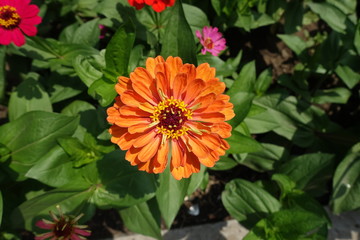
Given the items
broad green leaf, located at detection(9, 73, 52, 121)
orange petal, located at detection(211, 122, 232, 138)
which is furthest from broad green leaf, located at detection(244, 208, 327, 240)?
broad green leaf, located at detection(9, 73, 52, 121)

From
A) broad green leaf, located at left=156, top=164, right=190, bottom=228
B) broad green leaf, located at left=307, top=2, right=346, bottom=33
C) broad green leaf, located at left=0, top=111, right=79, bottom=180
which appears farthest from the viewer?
broad green leaf, located at left=307, top=2, right=346, bottom=33

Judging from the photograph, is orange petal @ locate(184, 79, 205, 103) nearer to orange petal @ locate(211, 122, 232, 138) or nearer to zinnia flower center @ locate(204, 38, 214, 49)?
orange petal @ locate(211, 122, 232, 138)

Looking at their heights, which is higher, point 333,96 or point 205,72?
point 205,72

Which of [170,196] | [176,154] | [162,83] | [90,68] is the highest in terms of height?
[162,83]

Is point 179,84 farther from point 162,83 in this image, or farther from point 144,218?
point 144,218

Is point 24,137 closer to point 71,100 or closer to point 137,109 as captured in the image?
point 71,100

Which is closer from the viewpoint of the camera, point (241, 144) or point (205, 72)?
point (205, 72)

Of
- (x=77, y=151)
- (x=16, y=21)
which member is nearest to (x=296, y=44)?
(x=77, y=151)
